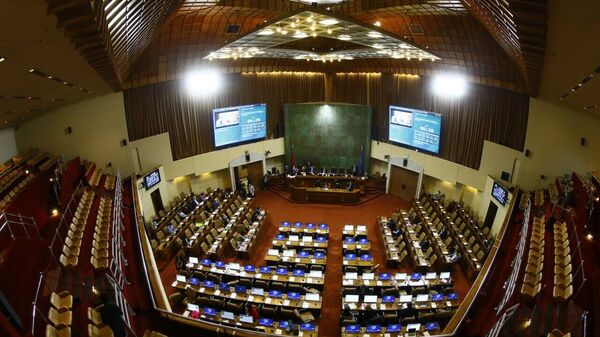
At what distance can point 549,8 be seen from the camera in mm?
4430

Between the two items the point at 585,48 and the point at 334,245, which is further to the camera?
the point at 334,245

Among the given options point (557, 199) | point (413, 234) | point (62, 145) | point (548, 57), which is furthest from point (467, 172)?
point (62, 145)

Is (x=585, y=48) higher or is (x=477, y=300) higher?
(x=585, y=48)

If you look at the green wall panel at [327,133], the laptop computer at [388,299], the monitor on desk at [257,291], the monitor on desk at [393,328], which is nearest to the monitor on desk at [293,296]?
the monitor on desk at [257,291]

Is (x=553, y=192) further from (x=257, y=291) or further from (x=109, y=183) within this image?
(x=109, y=183)

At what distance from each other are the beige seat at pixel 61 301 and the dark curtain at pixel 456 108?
13.8 meters

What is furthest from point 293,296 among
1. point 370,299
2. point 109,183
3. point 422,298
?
point 109,183

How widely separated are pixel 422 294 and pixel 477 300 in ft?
6.27

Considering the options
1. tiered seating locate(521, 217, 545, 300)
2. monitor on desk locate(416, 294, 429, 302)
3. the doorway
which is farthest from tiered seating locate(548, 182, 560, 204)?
the doorway

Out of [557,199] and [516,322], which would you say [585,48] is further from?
[557,199]

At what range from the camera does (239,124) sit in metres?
18.8

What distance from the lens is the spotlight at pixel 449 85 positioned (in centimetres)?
1551

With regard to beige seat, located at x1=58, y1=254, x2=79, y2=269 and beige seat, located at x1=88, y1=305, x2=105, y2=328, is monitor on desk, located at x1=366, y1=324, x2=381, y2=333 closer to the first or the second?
beige seat, located at x1=88, y1=305, x2=105, y2=328

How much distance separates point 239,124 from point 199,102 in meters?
2.27
